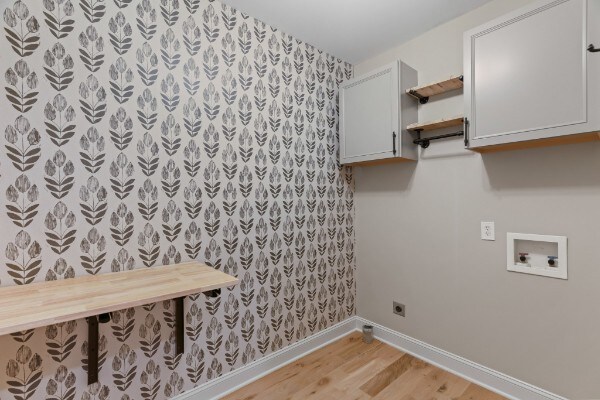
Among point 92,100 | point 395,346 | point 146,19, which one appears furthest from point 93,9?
point 395,346

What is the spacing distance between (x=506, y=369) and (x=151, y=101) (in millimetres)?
2761

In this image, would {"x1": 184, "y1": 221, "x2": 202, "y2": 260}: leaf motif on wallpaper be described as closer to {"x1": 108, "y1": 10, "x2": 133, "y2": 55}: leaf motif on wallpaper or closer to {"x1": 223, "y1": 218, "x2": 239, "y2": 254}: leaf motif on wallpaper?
{"x1": 223, "y1": 218, "x2": 239, "y2": 254}: leaf motif on wallpaper

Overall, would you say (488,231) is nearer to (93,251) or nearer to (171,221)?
(171,221)

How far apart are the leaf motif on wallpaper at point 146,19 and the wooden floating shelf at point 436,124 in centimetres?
181

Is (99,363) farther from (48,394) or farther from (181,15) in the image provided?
(181,15)

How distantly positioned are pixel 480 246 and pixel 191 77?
2.21 meters

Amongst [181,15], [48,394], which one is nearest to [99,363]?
[48,394]

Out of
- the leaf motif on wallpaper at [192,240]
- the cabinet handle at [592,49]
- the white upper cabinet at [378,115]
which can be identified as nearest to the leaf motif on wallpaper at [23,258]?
the leaf motif on wallpaper at [192,240]

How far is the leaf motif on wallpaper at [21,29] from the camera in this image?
51.7 inches

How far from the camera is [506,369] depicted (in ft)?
6.26

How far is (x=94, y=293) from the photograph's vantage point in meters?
1.24

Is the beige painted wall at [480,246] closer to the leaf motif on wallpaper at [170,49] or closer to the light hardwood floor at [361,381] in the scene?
the light hardwood floor at [361,381]

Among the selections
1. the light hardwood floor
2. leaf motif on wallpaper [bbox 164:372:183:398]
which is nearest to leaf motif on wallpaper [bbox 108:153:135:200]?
leaf motif on wallpaper [bbox 164:372:183:398]

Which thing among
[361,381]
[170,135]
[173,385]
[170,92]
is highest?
[170,92]
